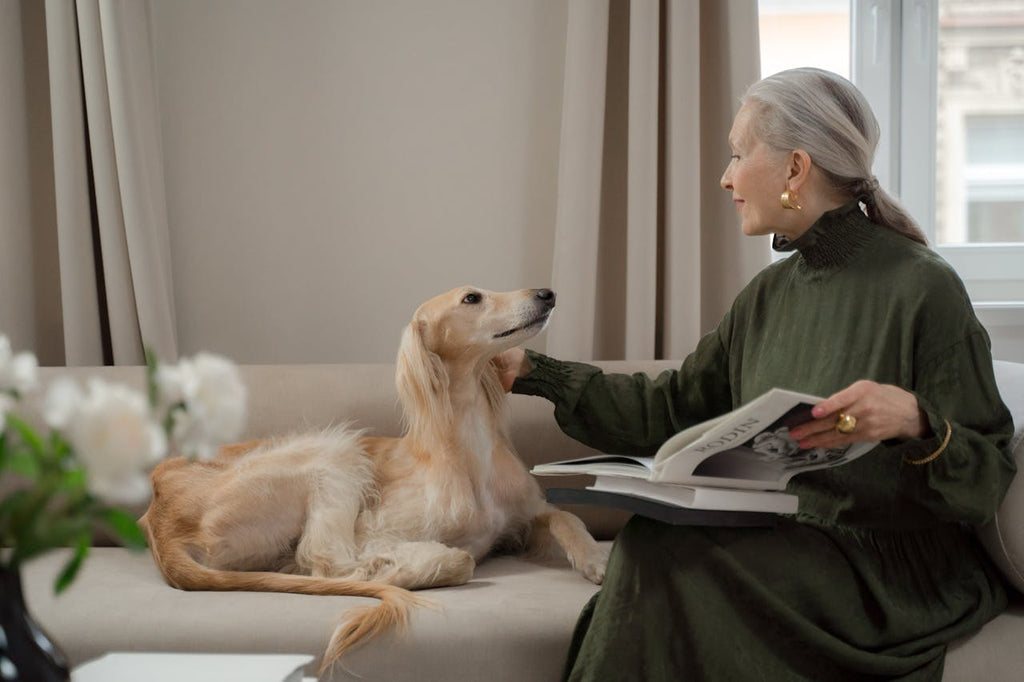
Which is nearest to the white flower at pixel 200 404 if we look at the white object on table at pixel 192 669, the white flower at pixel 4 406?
the white flower at pixel 4 406

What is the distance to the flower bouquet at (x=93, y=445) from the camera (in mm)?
602

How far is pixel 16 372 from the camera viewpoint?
0.71m

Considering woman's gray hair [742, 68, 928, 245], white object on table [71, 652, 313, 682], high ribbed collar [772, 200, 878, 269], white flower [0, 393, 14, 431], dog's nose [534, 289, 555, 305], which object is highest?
woman's gray hair [742, 68, 928, 245]

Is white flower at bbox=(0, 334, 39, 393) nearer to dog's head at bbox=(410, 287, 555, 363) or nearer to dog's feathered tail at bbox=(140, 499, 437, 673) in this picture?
dog's feathered tail at bbox=(140, 499, 437, 673)

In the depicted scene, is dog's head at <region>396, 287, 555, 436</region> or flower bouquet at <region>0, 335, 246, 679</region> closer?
flower bouquet at <region>0, 335, 246, 679</region>

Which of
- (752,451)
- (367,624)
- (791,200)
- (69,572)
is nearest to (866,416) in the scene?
(752,451)

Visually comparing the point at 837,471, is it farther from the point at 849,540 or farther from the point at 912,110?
the point at 912,110


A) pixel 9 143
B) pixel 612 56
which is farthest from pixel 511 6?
pixel 9 143

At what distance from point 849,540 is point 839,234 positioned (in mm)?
524

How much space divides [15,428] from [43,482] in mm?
74

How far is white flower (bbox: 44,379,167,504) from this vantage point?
59 centimetres

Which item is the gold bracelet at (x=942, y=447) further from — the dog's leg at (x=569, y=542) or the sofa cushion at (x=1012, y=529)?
the dog's leg at (x=569, y=542)

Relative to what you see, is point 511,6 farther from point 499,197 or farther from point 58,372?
point 58,372

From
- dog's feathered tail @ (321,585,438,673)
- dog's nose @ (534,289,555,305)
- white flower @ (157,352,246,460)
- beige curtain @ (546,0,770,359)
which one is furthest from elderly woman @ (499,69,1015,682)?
white flower @ (157,352,246,460)
